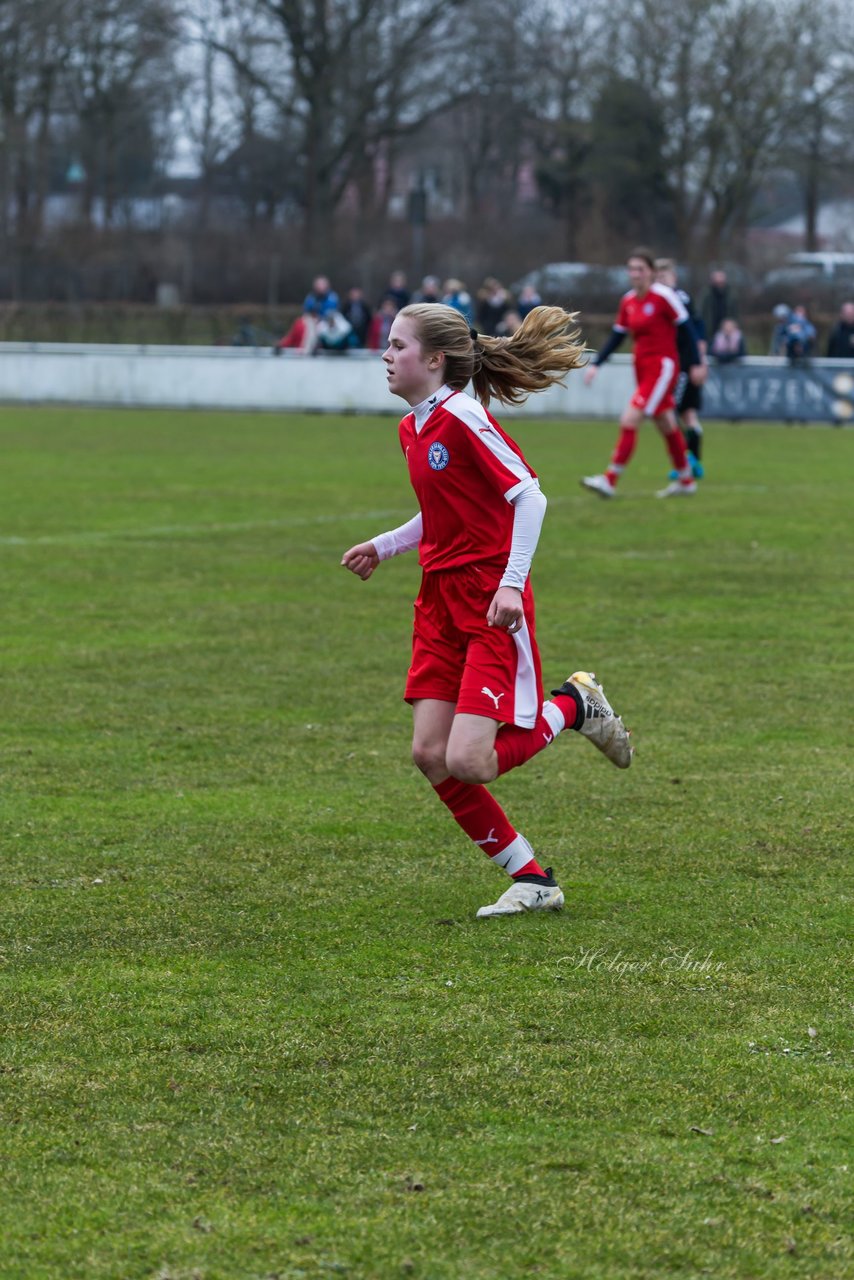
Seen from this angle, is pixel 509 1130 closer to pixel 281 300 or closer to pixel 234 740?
pixel 234 740

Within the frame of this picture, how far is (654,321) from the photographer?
1598 cm

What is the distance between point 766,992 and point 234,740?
3211mm

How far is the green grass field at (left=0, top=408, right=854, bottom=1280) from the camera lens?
3.04 metres

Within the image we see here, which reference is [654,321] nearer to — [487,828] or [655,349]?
[655,349]

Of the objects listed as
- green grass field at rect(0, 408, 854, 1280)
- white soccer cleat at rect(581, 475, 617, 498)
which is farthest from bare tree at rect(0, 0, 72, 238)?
green grass field at rect(0, 408, 854, 1280)

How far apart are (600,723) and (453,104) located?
48612mm

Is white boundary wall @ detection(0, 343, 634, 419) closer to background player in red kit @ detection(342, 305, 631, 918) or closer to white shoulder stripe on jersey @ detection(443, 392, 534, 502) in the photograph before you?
background player in red kit @ detection(342, 305, 631, 918)

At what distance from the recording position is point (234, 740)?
698cm

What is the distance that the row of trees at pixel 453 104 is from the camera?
48.8 m

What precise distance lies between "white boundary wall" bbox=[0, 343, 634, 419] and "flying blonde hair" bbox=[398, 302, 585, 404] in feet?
76.9

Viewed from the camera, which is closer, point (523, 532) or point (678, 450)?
point (523, 532)

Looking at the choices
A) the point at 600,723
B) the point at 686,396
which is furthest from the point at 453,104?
the point at 600,723

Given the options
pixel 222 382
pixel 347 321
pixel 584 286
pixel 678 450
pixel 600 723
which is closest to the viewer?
pixel 600 723

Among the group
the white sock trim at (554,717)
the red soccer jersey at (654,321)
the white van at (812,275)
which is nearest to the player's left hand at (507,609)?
the white sock trim at (554,717)
